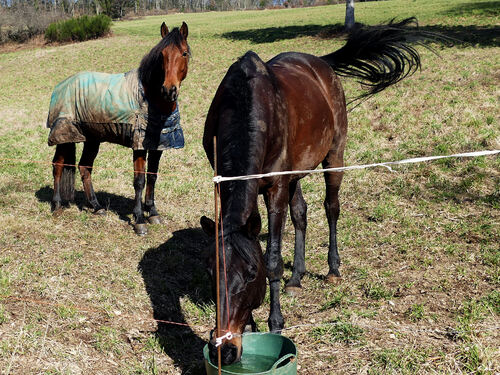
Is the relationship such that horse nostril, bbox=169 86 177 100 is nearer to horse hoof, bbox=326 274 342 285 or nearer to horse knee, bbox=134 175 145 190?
horse knee, bbox=134 175 145 190

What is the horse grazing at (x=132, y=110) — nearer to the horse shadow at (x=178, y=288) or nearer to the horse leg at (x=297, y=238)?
the horse shadow at (x=178, y=288)

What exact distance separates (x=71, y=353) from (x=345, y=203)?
502 cm

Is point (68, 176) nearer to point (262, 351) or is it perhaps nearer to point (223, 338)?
point (262, 351)

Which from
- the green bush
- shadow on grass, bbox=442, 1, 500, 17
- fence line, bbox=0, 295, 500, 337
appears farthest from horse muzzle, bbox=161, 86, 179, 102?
the green bush

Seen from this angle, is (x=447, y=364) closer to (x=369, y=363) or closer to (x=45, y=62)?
(x=369, y=363)

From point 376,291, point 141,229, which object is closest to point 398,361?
point 376,291

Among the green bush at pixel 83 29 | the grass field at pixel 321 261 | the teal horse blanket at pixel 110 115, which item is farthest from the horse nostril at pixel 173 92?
the green bush at pixel 83 29

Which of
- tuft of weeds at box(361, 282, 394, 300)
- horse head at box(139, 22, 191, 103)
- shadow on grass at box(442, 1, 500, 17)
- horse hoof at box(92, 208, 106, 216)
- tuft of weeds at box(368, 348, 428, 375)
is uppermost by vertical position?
shadow on grass at box(442, 1, 500, 17)

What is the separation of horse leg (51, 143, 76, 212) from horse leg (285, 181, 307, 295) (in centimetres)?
360

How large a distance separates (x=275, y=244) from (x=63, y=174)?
446 cm

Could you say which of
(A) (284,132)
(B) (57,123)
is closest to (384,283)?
(A) (284,132)

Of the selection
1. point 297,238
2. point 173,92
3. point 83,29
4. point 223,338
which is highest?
point 83,29

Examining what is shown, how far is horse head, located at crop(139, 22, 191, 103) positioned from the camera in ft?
18.8

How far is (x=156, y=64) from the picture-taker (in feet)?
19.7
